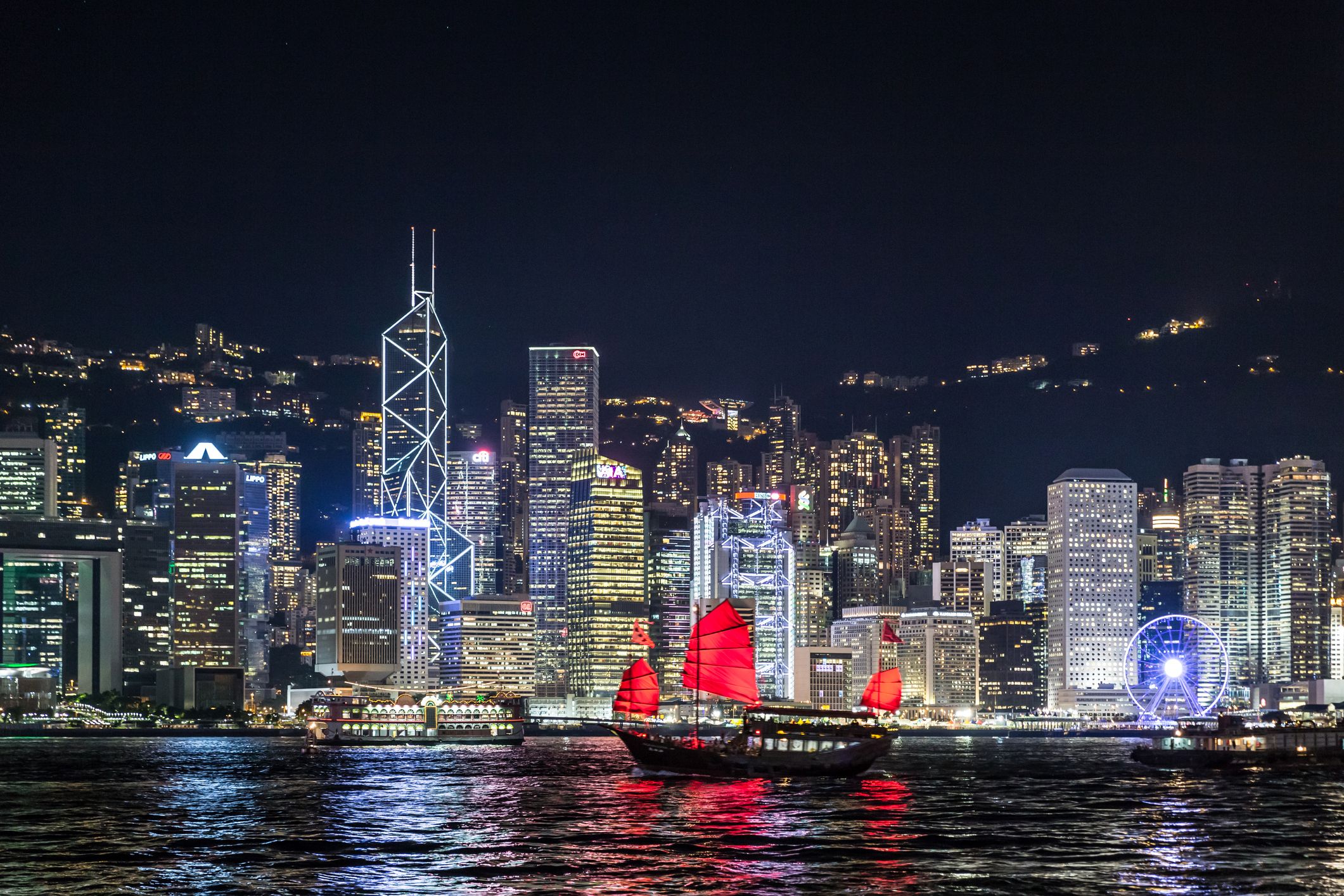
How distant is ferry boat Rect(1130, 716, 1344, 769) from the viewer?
509 ft

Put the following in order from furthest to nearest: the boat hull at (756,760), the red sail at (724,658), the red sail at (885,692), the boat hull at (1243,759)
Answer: the boat hull at (1243,759)
the red sail at (885,692)
the red sail at (724,658)
the boat hull at (756,760)

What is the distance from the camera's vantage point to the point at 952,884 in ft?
198

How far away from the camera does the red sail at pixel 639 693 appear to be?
14138 centimetres

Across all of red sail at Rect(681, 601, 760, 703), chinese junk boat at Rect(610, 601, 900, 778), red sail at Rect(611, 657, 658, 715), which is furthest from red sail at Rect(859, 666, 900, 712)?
red sail at Rect(681, 601, 760, 703)

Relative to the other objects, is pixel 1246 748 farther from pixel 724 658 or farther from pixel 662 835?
pixel 662 835

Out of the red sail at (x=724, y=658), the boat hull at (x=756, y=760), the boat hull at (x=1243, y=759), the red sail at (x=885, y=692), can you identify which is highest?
the red sail at (x=724, y=658)

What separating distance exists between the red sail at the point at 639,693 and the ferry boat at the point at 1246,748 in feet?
161

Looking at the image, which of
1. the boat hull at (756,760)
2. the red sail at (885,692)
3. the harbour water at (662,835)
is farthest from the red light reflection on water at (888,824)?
the red sail at (885,692)

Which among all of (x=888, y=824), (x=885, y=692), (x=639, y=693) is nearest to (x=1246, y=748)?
(x=885, y=692)

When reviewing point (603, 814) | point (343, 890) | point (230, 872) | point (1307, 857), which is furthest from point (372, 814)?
point (1307, 857)

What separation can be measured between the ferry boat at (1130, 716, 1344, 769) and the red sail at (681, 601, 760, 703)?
53.6 meters

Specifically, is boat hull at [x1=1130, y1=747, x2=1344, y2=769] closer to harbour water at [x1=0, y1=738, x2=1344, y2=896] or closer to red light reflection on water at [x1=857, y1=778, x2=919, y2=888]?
harbour water at [x1=0, y1=738, x2=1344, y2=896]

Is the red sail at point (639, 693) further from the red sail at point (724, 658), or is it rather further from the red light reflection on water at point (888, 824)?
the red light reflection on water at point (888, 824)

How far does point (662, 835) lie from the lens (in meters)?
76.2
